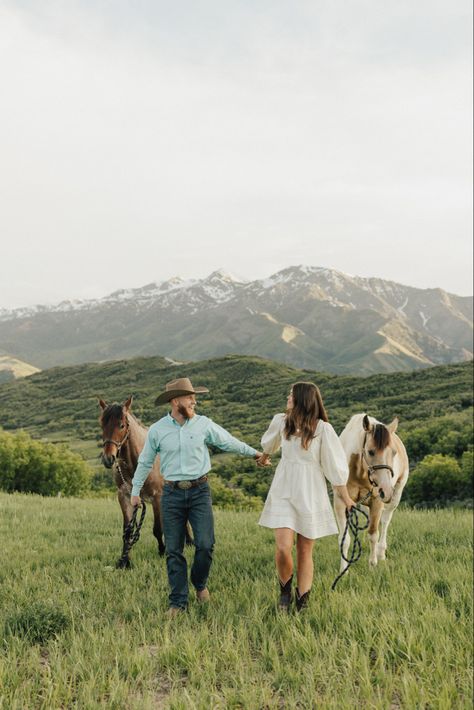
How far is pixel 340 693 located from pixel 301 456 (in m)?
2.35

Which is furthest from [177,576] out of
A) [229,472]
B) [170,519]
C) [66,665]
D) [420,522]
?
[229,472]

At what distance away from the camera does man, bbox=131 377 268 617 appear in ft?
18.5

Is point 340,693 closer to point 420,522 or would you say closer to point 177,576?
point 177,576

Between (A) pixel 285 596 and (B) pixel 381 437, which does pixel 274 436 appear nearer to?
(A) pixel 285 596

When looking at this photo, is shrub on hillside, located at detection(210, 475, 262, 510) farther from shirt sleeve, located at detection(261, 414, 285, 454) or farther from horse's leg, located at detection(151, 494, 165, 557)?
shirt sleeve, located at detection(261, 414, 285, 454)

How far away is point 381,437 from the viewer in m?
6.97

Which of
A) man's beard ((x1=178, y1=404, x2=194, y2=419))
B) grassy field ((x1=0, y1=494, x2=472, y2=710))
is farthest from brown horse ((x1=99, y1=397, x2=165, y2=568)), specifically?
man's beard ((x1=178, y1=404, x2=194, y2=419))

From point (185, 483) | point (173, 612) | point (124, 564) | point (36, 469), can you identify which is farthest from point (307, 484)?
point (36, 469)

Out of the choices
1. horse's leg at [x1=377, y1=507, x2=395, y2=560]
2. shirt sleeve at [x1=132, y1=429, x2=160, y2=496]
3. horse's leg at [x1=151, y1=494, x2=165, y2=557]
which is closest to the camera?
shirt sleeve at [x1=132, y1=429, x2=160, y2=496]

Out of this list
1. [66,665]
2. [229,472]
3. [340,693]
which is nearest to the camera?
[340,693]

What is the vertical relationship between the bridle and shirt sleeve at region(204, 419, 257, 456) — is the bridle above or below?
below

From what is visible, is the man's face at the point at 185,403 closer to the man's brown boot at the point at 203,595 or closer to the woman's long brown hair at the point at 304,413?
the woman's long brown hair at the point at 304,413

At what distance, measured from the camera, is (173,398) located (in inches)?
230

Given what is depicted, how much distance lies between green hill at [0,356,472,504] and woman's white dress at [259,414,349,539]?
4175 cm
